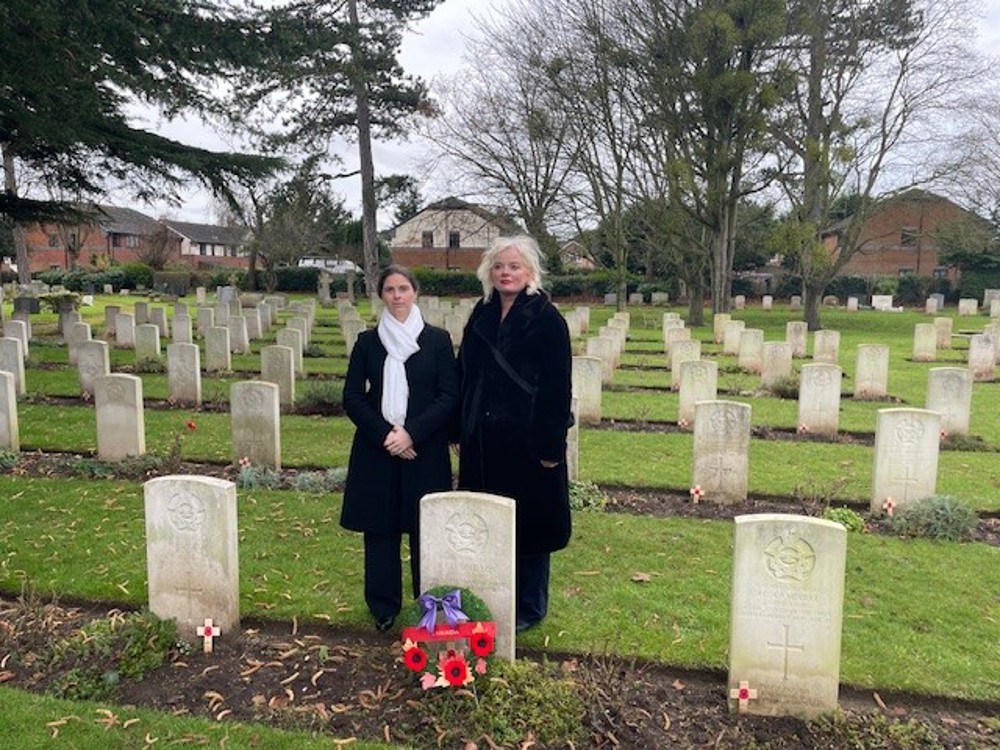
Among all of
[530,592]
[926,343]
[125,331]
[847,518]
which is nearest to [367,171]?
[125,331]

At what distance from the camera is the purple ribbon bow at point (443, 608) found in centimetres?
366

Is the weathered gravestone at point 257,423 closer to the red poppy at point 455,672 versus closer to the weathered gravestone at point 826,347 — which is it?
the red poppy at point 455,672

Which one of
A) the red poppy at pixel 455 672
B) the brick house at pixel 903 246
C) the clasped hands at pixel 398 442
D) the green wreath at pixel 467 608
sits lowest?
the red poppy at pixel 455 672

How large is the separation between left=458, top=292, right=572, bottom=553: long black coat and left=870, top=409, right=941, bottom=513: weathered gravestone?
3.89m

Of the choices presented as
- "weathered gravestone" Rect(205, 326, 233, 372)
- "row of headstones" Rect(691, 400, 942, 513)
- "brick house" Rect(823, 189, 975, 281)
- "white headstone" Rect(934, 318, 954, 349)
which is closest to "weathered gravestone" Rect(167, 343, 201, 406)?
"weathered gravestone" Rect(205, 326, 233, 372)

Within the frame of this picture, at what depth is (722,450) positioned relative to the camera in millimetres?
7207

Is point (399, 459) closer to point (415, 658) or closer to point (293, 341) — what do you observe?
point (415, 658)

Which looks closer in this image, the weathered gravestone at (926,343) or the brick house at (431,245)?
the weathered gravestone at (926,343)

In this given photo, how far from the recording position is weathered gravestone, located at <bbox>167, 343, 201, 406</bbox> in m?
11.4

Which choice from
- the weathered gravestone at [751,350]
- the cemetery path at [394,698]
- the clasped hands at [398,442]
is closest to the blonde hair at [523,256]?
the clasped hands at [398,442]

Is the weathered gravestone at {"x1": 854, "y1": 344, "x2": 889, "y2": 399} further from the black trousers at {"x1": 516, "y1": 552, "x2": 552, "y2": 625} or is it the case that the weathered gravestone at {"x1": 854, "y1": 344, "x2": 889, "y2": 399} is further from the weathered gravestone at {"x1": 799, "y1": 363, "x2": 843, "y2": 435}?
the black trousers at {"x1": 516, "y1": 552, "x2": 552, "y2": 625}

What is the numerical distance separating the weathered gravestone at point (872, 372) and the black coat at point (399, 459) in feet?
34.9

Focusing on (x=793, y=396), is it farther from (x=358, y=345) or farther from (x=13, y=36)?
(x=13, y=36)

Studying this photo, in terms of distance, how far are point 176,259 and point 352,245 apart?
27.1m
